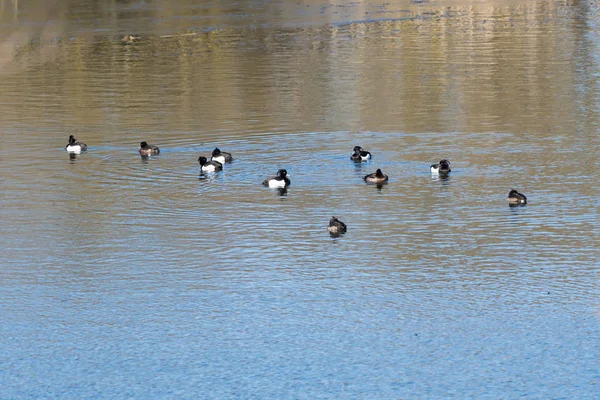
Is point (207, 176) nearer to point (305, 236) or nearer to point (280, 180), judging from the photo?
point (280, 180)

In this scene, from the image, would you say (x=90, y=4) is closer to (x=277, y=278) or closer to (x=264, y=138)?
(x=264, y=138)

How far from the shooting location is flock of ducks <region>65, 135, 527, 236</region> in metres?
18.8

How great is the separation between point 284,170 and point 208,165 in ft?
7.48

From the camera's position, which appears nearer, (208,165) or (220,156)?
(208,165)

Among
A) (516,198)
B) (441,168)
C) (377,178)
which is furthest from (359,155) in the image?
(516,198)

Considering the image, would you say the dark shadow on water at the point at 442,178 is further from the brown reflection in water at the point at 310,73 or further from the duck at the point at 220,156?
the brown reflection in water at the point at 310,73

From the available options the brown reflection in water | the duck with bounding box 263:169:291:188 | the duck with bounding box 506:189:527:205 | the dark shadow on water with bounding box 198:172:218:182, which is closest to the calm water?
the dark shadow on water with bounding box 198:172:218:182

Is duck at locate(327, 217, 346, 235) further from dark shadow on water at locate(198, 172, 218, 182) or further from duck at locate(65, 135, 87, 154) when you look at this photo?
duck at locate(65, 135, 87, 154)

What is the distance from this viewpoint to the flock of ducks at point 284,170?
18.8m

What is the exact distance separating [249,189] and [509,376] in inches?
434

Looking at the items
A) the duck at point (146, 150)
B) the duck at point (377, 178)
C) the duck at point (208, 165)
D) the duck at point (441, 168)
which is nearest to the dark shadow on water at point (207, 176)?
the duck at point (208, 165)

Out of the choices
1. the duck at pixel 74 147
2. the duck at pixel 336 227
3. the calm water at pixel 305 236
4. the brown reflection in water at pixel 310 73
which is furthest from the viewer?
the brown reflection in water at pixel 310 73

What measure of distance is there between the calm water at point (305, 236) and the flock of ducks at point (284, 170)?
0.23 m

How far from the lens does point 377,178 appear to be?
73.9 ft
